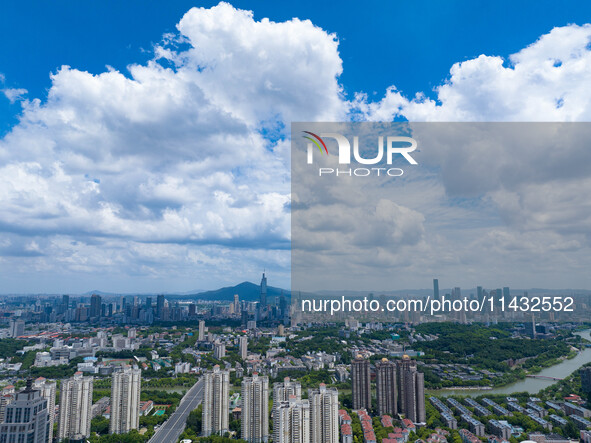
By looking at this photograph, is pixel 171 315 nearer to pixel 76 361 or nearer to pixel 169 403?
pixel 76 361

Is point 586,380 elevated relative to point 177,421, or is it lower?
elevated

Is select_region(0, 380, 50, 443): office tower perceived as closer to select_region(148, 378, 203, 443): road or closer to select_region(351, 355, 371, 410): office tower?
select_region(148, 378, 203, 443): road

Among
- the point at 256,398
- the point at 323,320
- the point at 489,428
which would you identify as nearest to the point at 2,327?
the point at 323,320

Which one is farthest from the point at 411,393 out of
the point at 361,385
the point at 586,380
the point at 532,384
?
the point at 532,384

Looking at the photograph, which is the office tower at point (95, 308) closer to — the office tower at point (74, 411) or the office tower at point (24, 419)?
the office tower at point (74, 411)

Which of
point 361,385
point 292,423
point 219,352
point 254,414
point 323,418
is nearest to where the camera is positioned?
point 292,423

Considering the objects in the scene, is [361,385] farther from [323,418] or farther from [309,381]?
[309,381]
